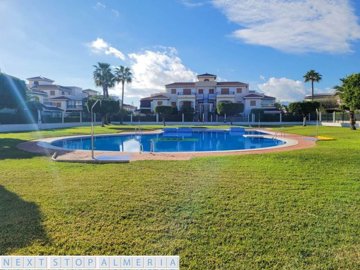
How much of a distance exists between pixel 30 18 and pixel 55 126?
89.7ft

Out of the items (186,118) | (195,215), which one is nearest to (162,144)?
(195,215)

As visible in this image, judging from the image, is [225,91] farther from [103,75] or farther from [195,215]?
[195,215]

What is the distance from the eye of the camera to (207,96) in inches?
2376

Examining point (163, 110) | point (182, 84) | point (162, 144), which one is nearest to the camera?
point (162, 144)

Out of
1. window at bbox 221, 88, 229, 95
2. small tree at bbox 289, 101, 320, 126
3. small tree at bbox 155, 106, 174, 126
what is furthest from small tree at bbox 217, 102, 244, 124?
window at bbox 221, 88, 229, 95

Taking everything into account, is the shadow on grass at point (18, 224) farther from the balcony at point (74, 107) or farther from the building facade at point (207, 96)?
the balcony at point (74, 107)

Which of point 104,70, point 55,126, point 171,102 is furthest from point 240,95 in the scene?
point 55,126

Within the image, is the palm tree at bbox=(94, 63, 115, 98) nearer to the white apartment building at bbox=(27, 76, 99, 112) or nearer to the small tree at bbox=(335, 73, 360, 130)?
the white apartment building at bbox=(27, 76, 99, 112)

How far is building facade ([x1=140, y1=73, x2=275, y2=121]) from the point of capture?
5825 centimetres

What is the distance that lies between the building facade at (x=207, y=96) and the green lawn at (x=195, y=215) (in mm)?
49998

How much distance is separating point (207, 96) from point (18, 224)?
56.8m

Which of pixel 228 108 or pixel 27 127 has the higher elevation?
pixel 228 108

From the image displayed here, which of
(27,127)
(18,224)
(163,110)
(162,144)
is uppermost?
(163,110)

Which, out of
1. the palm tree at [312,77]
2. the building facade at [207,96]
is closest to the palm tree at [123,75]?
the building facade at [207,96]
